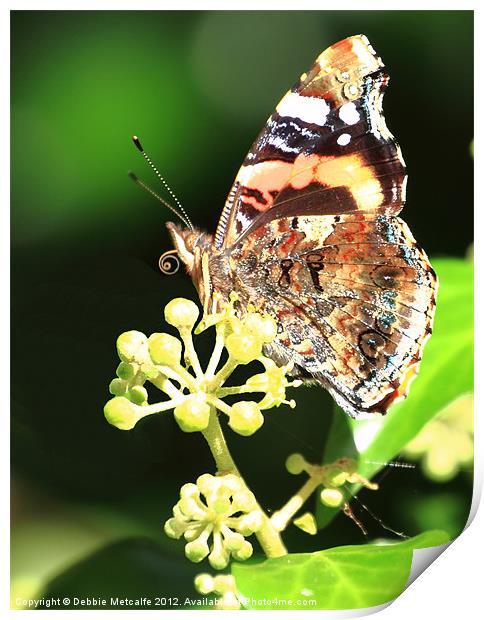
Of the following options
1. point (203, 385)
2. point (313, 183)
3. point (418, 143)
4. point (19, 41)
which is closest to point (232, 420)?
point (203, 385)

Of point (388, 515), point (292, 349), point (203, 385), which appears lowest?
point (388, 515)

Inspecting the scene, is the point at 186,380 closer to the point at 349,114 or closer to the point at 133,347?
the point at 133,347

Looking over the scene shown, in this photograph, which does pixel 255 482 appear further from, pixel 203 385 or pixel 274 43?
pixel 274 43

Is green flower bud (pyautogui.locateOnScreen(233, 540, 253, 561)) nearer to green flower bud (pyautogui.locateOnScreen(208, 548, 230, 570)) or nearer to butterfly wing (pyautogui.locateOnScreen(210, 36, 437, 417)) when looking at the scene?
green flower bud (pyautogui.locateOnScreen(208, 548, 230, 570))

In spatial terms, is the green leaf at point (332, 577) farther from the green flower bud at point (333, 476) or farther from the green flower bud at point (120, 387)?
the green flower bud at point (120, 387)

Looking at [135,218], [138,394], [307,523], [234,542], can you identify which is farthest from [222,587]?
[135,218]

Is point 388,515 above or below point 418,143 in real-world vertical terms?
below
